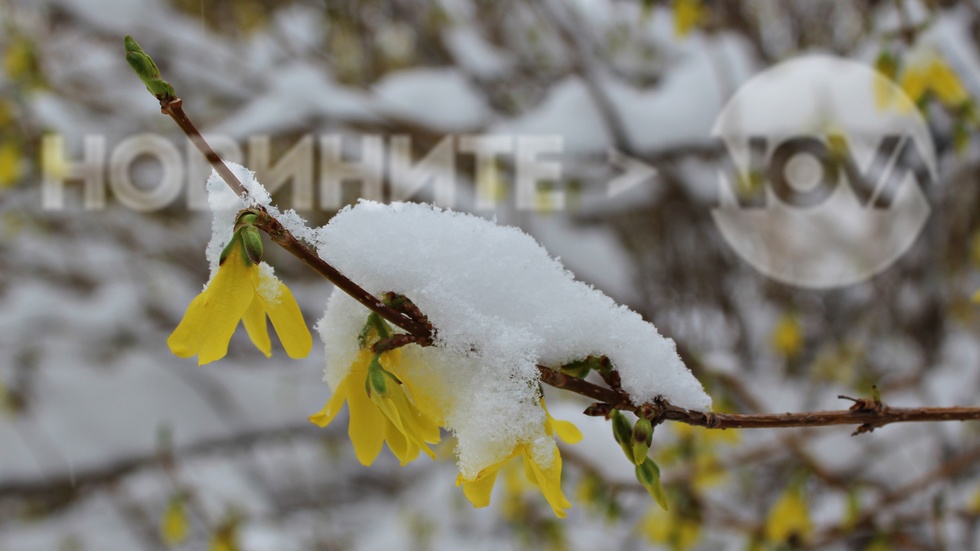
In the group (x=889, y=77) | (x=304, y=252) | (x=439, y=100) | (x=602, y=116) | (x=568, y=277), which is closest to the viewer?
(x=304, y=252)

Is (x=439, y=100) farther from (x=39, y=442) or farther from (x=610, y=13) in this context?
(x=39, y=442)

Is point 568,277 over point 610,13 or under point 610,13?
under

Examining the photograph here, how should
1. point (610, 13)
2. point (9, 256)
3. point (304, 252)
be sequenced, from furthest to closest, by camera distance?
point (9, 256), point (610, 13), point (304, 252)

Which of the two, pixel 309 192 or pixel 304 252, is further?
pixel 309 192

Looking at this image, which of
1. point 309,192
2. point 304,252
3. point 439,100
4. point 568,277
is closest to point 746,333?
point 439,100

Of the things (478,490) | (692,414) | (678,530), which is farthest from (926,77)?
(478,490)

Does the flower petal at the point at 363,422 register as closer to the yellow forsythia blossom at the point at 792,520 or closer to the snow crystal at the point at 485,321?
the snow crystal at the point at 485,321

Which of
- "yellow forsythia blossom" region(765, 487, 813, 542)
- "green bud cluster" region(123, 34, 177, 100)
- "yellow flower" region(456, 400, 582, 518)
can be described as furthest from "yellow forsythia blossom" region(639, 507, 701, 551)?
"green bud cluster" region(123, 34, 177, 100)
